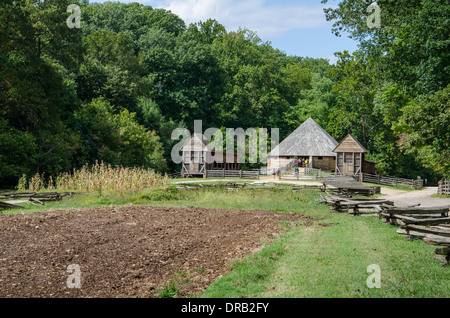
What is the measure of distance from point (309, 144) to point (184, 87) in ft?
85.7

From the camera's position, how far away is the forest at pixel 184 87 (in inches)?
843

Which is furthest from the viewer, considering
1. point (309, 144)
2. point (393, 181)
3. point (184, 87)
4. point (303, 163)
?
point (184, 87)

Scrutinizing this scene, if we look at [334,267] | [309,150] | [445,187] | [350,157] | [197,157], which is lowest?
[445,187]

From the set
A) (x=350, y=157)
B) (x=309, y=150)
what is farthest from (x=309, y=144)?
Answer: (x=350, y=157)

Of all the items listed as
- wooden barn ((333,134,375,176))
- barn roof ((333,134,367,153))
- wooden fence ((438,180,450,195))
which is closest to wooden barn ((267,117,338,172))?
wooden barn ((333,134,375,176))

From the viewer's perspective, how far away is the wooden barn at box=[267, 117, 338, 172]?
51.1 m

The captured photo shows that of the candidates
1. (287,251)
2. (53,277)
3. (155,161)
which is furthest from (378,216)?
(155,161)

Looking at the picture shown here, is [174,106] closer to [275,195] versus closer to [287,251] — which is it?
[275,195]

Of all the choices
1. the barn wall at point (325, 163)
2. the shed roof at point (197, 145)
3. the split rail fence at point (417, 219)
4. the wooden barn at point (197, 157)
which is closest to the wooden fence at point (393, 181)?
the barn wall at point (325, 163)

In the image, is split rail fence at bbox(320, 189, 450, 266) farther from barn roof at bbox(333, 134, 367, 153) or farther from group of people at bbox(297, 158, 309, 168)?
group of people at bbox(297, 158, 309, 168)

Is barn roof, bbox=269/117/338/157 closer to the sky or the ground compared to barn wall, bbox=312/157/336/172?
closer to the sky

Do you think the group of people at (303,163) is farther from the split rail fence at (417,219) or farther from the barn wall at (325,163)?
the split rail fence at (417,219)

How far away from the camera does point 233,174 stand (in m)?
48.4

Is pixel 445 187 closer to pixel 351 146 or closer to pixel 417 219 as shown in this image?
pixel 351 146
